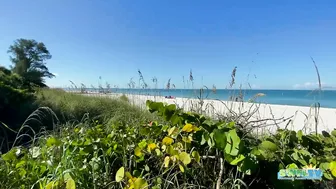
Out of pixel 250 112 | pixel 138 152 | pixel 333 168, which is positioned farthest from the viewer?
pixel 250 112

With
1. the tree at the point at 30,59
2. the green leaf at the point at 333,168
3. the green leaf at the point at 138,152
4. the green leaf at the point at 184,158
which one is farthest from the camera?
the tree at the point at 30,59

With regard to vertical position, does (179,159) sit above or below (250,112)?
below

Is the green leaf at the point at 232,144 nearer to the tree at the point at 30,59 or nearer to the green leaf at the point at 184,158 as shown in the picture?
the green leaf at the point at 184,158

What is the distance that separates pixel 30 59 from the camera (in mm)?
26984

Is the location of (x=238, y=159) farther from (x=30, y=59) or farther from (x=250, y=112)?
(x=30, y=59)

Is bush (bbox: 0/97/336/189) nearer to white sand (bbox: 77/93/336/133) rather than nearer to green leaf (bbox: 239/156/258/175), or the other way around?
green leaf (bbox: 239/156/258/175)

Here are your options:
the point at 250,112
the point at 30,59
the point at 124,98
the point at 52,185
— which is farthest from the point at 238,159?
the point at 30,59

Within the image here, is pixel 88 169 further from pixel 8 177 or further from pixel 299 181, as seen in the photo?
pixel 299 181

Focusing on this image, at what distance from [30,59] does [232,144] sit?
3195cm

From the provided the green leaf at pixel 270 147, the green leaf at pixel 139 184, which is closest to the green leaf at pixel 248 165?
the green leaf at pixel 270 147

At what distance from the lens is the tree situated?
2556 centimetres

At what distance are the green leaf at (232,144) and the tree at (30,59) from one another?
28642 mm

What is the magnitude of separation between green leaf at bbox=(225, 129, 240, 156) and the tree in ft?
94.0

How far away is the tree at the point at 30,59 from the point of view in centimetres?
2556
